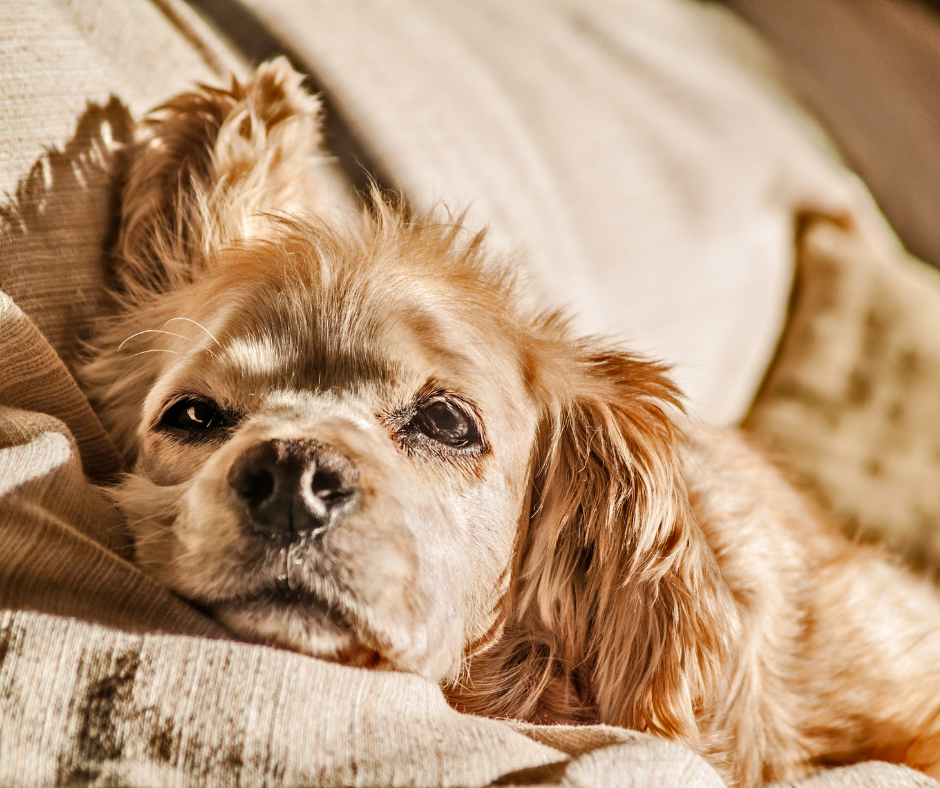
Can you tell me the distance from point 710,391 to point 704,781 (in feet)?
7.21

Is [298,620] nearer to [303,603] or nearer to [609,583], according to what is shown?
[303,603]

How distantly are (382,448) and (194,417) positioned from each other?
425 millimetres

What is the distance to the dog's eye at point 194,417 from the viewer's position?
156 centimetres

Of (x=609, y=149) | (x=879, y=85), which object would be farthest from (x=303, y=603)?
(x=879, y=85)

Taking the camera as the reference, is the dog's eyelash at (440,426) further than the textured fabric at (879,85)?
No

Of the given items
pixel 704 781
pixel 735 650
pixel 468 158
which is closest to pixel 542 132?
pixel 468 158

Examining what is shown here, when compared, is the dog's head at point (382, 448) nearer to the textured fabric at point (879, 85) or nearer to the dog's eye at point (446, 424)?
the dog's eye at point (446, 424)

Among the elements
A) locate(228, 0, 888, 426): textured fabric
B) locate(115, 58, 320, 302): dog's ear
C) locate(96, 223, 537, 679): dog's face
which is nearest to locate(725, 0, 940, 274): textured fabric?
locate(228, 0, 888, 426): textured fabric

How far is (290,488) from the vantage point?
1.20 m

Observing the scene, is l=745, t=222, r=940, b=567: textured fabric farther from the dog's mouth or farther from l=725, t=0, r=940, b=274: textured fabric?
the dog's mouth

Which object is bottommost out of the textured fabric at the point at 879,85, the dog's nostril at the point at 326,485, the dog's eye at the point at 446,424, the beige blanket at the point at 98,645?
the beige blanket at the point at 98,645

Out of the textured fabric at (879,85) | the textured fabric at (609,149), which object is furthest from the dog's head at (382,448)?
the textured fabric at (879,85)

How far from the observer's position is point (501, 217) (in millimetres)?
2580

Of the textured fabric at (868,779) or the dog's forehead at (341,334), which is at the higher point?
the textured fabric at (868,779)
